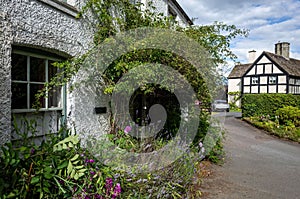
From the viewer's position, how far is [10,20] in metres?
3.14

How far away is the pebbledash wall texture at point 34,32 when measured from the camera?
3096 millimetres

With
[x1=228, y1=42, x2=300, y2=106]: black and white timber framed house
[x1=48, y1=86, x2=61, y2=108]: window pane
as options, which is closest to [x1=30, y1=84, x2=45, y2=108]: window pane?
[x1=48, y1=86, x2=61, y2=108]: window pane

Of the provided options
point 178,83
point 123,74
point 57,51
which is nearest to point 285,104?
point 178,83

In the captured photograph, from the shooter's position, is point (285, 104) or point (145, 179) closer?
point (145, 179)

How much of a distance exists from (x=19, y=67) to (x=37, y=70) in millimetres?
303

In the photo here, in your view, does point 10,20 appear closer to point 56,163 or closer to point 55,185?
point 56,163

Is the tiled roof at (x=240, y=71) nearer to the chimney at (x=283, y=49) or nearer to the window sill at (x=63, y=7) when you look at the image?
the chimney at (x=283, y=49)

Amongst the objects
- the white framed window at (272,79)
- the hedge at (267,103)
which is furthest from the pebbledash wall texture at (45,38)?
the white framed window at (272,79)

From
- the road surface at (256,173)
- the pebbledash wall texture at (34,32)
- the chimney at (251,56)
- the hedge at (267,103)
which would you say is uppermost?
the chimney at (251,56)

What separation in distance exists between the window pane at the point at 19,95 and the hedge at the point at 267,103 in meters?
13.9

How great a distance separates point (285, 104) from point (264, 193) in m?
12.1

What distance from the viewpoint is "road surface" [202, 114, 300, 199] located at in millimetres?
3992

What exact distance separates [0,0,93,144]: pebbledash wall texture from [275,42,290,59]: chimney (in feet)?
88.4

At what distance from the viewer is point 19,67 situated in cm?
351
